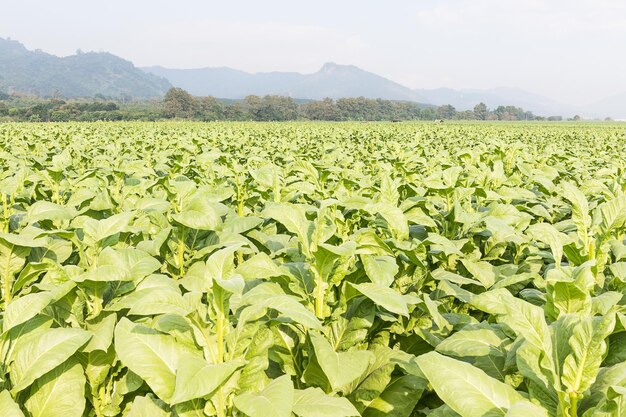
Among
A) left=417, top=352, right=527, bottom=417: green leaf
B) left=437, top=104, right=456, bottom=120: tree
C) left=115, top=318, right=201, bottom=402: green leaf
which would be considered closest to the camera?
left=417, top=352, right=527, bottom=417: green leaf

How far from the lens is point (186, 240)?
2971mm

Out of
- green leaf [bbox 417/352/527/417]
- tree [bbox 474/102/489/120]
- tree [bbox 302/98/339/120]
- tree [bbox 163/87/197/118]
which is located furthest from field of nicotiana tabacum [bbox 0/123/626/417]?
tree [bbox 474/102/489/120]

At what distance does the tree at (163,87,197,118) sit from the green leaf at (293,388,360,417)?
301 ft

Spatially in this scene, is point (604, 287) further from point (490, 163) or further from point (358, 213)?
point (490, 163)

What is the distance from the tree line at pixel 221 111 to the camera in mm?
79938

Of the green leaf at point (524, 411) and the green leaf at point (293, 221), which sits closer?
the green leaf at point (524, 411)

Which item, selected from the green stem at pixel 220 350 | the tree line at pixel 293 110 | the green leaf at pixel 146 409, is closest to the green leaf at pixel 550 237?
the green stem at pixel 220 350

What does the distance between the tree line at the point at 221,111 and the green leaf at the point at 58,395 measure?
82148 millimetres

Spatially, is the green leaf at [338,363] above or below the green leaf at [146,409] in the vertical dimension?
above

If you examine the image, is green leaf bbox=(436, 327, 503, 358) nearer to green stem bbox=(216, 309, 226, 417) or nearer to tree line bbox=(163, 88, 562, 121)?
green stem bbox=(216, 309, 226, 417)

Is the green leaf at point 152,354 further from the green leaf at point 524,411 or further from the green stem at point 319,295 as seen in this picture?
the green leaf at point 524,411

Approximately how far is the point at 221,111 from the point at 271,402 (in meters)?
98.0

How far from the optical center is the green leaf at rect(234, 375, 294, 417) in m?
1.36

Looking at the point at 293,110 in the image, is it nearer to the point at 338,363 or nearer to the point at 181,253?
the point at 181,253
